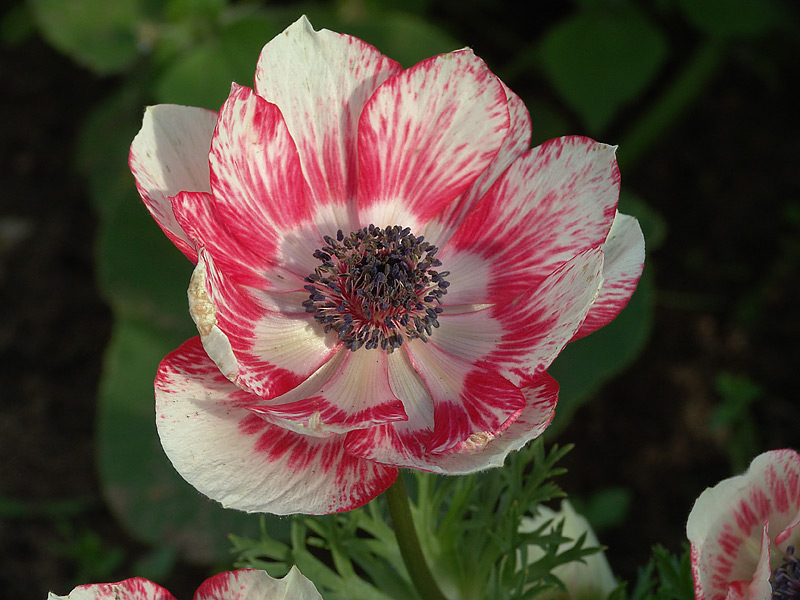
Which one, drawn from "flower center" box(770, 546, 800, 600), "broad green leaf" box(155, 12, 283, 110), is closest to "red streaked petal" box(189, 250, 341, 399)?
"flower center" box(770, 546, 800, 600)

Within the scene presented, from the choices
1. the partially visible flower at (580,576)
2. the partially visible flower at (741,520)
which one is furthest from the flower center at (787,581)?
the partially visible flower at (580,576)

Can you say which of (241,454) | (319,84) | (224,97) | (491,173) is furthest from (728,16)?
(241,454)

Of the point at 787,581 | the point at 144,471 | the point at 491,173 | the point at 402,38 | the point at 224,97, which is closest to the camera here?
the point at 787,581

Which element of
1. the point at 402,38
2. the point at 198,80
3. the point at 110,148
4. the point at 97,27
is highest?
the point at 402,38

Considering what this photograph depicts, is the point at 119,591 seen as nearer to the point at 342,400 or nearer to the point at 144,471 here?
the point at 342,400

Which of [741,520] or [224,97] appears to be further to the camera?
[224,97]

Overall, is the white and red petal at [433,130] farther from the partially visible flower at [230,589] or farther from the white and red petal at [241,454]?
the partially visible flower at [230,589]

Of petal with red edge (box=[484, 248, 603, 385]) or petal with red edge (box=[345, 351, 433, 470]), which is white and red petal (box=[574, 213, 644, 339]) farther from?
petal with red edge (box=[345, 351, 433, 470])
